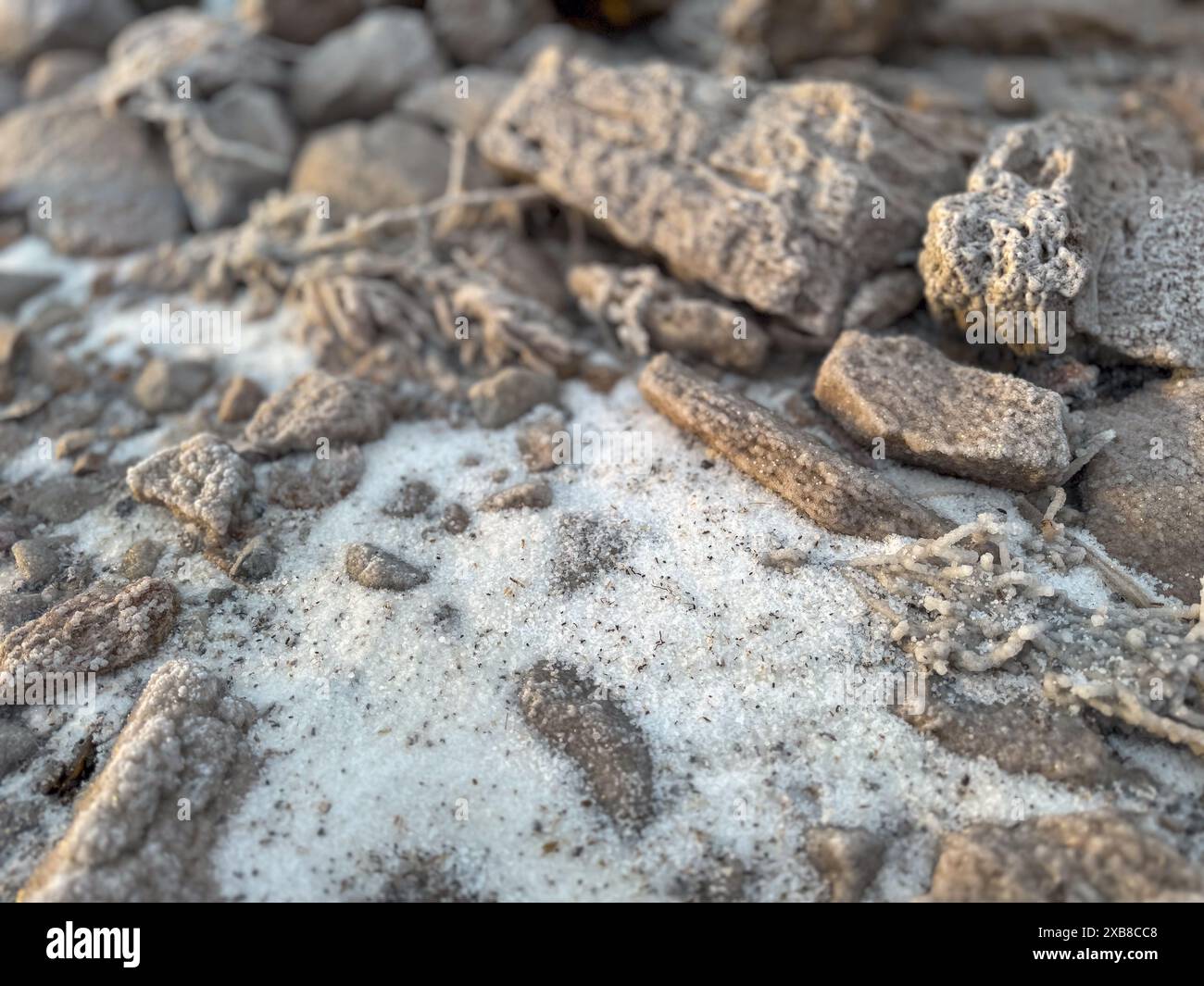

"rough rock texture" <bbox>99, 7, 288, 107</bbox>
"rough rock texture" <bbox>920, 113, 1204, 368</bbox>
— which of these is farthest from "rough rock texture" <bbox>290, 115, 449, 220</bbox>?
"rough rock texture" <bbox>920, 113, 1204, 368</bbox>

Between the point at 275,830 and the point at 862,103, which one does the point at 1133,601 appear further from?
the point at 275,830

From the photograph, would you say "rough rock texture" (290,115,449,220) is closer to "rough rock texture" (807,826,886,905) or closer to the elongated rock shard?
the elongated rock shard

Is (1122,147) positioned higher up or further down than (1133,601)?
higher up

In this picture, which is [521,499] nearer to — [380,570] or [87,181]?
[380,570]

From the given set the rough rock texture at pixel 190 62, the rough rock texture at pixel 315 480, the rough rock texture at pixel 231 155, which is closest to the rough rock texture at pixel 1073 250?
the rough rock texture at pixel 315 480

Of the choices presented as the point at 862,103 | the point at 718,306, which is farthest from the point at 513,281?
the point at 862,103

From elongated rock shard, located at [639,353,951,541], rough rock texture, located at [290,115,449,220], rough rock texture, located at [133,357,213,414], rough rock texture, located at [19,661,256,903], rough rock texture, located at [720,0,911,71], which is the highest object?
rough rock texture, located at [720,0,911,71]
